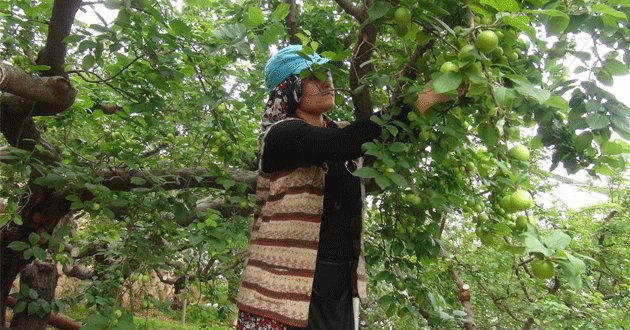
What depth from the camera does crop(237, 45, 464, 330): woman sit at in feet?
4.78

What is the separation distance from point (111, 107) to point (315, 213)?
9.10ft

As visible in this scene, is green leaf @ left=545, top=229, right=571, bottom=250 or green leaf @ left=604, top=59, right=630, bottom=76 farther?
green leaf @ left=604, top=59, right=630, bottom=76

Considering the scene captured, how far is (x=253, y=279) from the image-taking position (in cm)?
160

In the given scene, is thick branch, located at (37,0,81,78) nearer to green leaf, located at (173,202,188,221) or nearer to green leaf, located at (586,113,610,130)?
green leaf, located at (173,202,188,221)

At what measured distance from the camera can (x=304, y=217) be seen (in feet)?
5.11

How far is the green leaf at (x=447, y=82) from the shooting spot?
0.83 meters

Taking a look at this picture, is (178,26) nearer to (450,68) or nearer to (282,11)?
(282,11)

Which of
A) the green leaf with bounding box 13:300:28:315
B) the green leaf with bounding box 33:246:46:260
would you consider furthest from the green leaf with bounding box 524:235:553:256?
the green leaf with bounding box 13:300:28:315

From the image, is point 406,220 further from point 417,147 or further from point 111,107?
point 111,107

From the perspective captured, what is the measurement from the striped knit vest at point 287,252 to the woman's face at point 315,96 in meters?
0.30

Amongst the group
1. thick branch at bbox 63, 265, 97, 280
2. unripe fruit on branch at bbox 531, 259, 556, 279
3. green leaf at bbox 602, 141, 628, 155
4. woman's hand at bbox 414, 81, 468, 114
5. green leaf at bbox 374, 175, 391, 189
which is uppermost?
woman's hand at bbox 414, 81, 468, 114

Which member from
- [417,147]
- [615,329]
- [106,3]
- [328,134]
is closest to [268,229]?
[328,134]

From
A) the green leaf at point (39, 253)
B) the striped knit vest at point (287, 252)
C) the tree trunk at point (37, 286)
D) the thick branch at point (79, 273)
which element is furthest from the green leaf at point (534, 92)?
the thick branch at point (79, 273)

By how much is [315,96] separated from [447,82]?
0.93m
